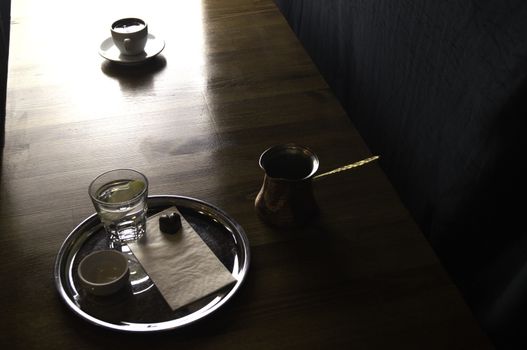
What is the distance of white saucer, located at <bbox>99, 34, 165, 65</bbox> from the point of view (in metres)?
1.31

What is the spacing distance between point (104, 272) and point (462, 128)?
658 millimetres

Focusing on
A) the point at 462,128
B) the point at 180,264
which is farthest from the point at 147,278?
the point at 462,128

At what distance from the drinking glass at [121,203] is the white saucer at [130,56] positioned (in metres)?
0.47

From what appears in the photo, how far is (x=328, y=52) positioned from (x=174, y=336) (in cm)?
115

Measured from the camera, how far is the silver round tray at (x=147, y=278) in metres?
0.78

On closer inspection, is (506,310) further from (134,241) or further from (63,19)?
(63,19)

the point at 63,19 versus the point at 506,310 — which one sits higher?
the point at 63,19

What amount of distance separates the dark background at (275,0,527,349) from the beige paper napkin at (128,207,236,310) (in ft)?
1.58

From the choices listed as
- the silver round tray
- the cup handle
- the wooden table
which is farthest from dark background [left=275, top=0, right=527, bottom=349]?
the cup handle

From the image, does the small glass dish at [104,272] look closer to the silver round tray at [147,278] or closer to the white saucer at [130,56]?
the silver round tray at [147,278]

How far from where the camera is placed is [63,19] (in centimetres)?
150

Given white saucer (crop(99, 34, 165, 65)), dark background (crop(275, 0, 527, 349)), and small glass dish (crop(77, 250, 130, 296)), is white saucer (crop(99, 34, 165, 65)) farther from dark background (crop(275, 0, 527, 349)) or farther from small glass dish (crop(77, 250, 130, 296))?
small glass dish (crop(77, 250, 130, 296))

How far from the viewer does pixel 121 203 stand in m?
0.85

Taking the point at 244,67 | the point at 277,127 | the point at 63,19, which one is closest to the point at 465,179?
the point at 277,127
